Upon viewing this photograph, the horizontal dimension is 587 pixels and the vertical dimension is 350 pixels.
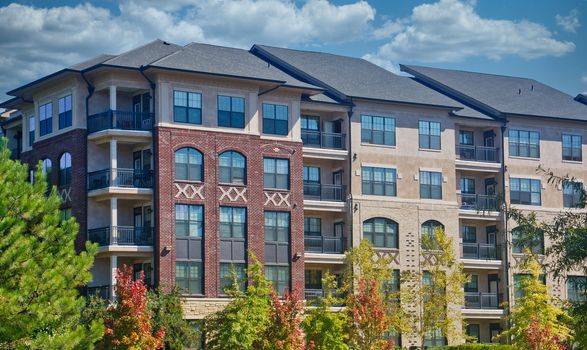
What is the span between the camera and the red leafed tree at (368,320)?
55438 millimetres

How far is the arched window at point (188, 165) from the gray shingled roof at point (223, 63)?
3.93m

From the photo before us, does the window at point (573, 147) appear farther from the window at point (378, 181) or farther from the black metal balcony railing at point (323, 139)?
the black metal balcony railing at point (323, 139)

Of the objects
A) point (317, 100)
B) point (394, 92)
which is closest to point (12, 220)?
point (317, 100)

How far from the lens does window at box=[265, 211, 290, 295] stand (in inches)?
2405

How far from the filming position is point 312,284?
65438 millimetres

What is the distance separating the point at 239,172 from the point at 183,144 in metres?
3.31

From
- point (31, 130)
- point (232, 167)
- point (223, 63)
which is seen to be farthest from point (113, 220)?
point (31, 130)

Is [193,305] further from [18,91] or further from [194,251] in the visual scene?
[18,91]

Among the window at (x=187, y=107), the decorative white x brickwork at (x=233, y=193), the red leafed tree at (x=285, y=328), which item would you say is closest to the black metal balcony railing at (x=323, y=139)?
the decorative white x brickwork at (x=233, y=193)

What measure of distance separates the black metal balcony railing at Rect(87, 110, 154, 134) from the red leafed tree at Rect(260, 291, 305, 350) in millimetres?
11788

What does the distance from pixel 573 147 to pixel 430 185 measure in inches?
440

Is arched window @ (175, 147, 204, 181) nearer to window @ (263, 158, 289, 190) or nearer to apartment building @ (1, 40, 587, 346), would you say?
apartment building @ (1, 40, 587, 346)

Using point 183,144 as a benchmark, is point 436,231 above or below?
below

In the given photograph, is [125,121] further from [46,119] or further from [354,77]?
[354,77]
